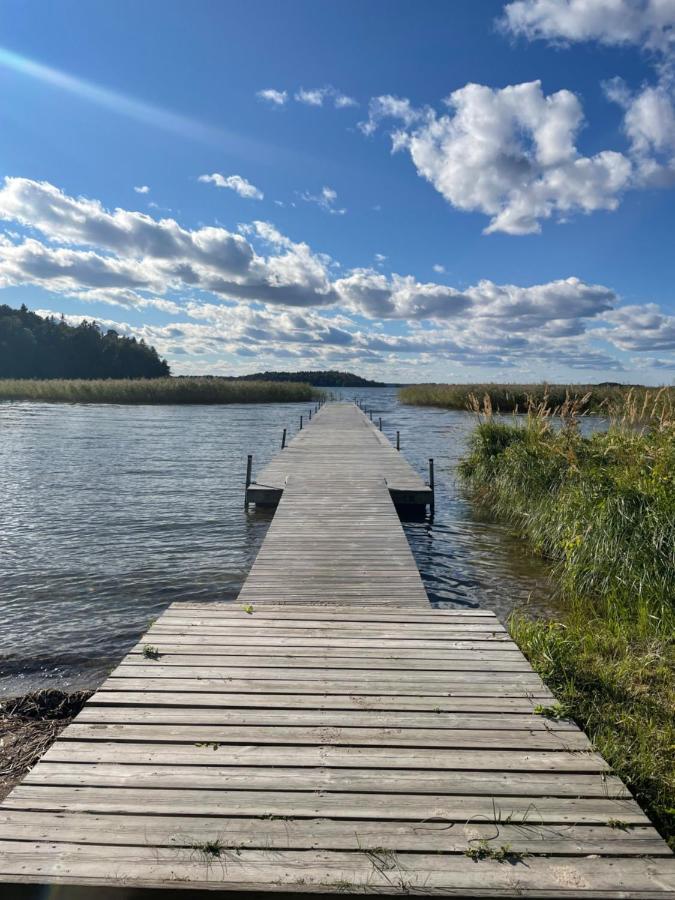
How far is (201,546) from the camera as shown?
8.80 meters

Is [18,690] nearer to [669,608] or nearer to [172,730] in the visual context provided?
[172,730]

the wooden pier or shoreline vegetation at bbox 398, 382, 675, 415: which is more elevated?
shoreline vegetation at bbox 398, 382, 675, 415

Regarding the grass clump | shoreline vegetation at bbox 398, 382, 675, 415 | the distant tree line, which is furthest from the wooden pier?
the distant tree line

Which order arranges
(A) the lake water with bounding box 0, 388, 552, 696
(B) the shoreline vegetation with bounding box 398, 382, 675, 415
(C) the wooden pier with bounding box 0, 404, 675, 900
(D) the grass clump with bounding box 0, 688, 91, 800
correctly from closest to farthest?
(C) the wooden pier with bounding box 0, 404, 675, 900 < (D) the grass clump with bounding box 0, 688, 91, 800 < (A) the lake water with bounding box 0, 388, 552, 696 < (B) the shoreline vegetation with bounding box 398, 382, 675, 415

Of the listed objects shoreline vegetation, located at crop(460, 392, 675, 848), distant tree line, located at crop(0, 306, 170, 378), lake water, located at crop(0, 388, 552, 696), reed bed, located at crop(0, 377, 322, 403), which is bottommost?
lake water, located at crop(0, 388, 552, 696)

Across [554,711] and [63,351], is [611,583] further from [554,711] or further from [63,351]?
[63,351]

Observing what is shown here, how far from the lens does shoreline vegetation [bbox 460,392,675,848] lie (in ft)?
10.5

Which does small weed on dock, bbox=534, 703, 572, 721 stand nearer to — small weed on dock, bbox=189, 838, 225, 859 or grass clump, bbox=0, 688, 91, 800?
small weed on dock, bbox=189, 838, 225, 859

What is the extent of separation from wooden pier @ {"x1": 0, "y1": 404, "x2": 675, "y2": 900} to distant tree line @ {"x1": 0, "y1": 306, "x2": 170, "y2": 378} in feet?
264

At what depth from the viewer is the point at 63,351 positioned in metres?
78.3

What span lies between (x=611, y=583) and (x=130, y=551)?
6277 mm

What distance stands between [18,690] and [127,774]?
2.66 m

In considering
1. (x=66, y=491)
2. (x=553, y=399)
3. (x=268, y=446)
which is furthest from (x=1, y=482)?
(x=553, y=399)

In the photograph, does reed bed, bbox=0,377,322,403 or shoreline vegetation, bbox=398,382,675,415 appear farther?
reed bed, bbox=0,377,322,403
